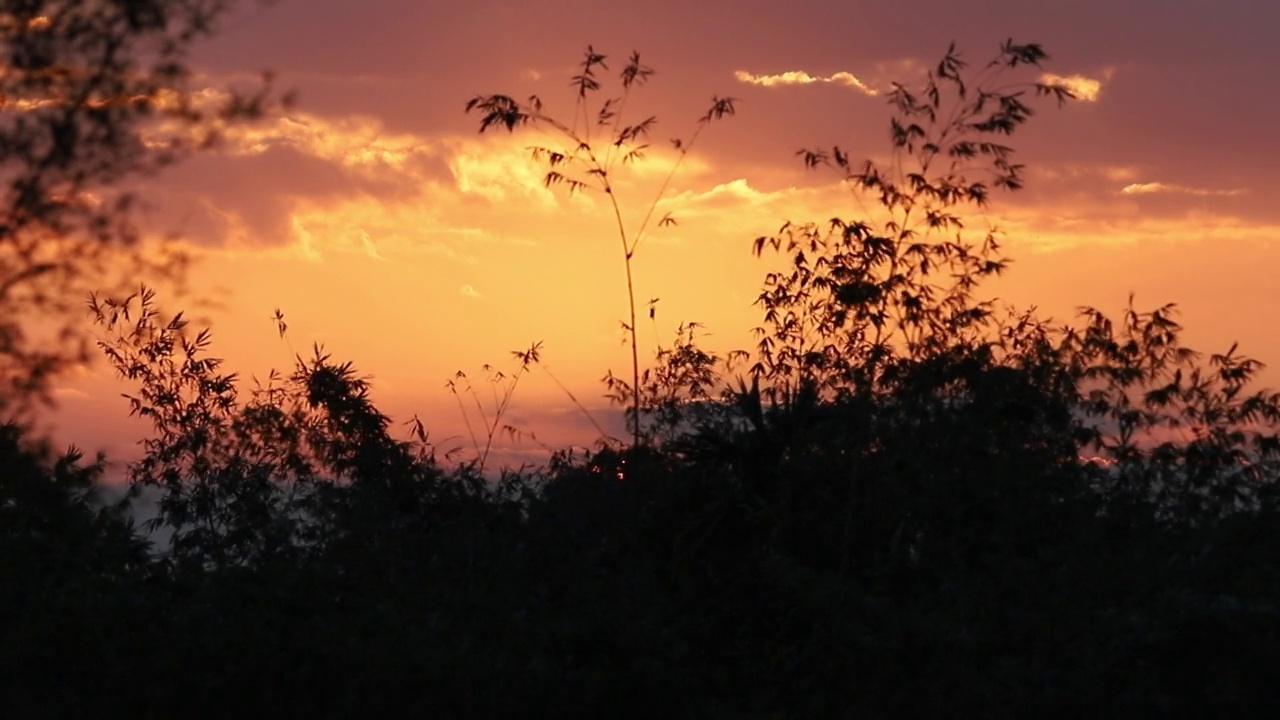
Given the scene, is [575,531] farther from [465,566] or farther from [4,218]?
[4,218]

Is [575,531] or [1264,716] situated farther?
[575,531]

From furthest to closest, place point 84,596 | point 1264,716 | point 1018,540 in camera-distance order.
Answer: point 1018,540 < point 84,596 < point 1264,716

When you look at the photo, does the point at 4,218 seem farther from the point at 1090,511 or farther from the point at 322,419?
the point at 1090,511

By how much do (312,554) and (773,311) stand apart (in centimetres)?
534

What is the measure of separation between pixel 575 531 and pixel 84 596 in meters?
4.89

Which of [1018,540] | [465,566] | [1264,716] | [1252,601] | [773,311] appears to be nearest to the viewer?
[1264,716]

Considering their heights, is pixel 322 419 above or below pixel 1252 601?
above

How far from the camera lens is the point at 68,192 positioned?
12625 mm

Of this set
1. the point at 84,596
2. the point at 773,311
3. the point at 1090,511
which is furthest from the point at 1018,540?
the point at 84,596

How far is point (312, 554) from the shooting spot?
12906mm

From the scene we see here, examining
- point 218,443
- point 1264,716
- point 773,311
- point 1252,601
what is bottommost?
point 1264,716

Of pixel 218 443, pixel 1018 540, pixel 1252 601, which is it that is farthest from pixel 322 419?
pixel 1252 601

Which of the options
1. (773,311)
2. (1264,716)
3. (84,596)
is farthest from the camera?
(773,311)

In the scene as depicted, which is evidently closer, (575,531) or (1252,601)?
(1252,601)
